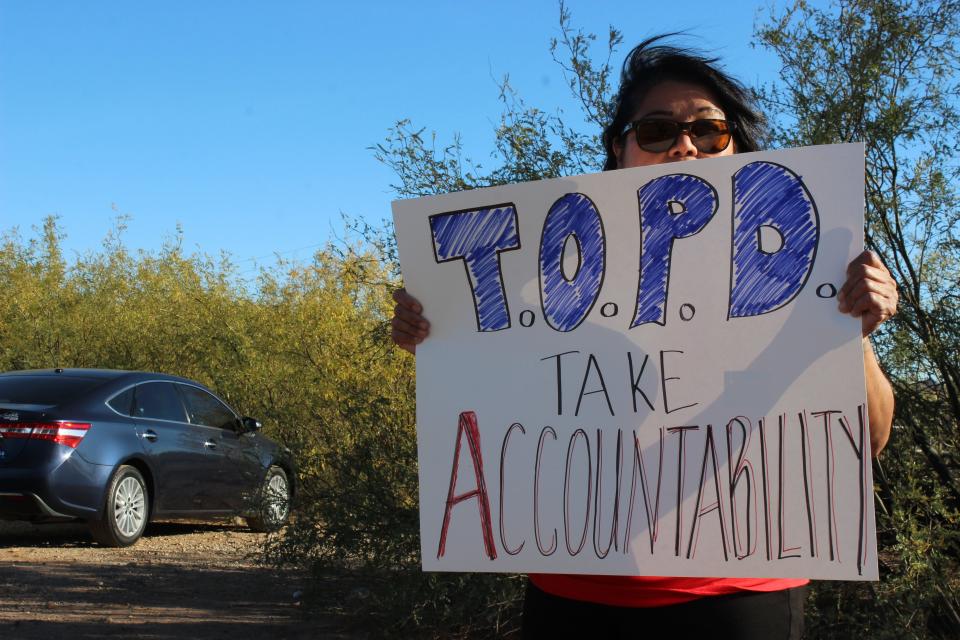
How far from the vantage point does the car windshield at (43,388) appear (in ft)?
26.3

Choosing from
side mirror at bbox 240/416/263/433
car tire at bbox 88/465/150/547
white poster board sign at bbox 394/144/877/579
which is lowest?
car tire at bbox 88/465/150/547

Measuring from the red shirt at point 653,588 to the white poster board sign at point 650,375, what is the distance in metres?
0.02

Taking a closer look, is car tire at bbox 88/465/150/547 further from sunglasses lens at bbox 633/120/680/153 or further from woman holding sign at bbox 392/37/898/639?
sunglasses lens at bbox 633/120/680/153

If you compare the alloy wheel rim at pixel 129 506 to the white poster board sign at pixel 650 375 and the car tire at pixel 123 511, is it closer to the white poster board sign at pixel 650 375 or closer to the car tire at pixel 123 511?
the car tire at pixel 123 511

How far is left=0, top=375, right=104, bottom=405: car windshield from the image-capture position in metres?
8.00

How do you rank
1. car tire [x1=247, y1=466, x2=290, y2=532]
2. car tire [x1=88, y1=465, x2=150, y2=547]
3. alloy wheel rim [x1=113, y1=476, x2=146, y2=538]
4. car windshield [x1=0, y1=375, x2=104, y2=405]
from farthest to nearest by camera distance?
alloy wheel rim [x1=113, y1=476, x2=146, y2=538] < car tire [x1=88, y1=465, x2=150, y2=547] < car windshield [x1=0, y1=375, x2=104, y2=405] < car tire [x1=247, y1=466, x2=290, y2=532]

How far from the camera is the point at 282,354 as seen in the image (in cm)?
1021

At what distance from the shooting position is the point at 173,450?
8898 mm

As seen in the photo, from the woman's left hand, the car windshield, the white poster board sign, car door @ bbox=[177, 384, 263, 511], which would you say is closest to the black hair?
the white poster board sign

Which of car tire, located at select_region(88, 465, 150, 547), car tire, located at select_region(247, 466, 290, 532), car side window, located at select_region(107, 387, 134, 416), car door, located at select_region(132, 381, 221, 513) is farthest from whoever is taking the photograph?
car door, located at select_region(132, 381, 221, 513)

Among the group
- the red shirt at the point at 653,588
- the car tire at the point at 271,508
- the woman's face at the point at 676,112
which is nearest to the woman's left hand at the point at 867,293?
the woman's face at the point at 676,112

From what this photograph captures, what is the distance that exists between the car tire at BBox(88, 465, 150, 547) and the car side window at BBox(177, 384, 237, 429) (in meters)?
1.05

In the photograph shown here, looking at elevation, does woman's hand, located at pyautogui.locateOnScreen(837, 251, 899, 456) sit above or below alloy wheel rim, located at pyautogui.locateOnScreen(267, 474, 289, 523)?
above

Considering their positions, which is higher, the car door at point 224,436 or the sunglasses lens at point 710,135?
the sunglasses lens at point 710,135
